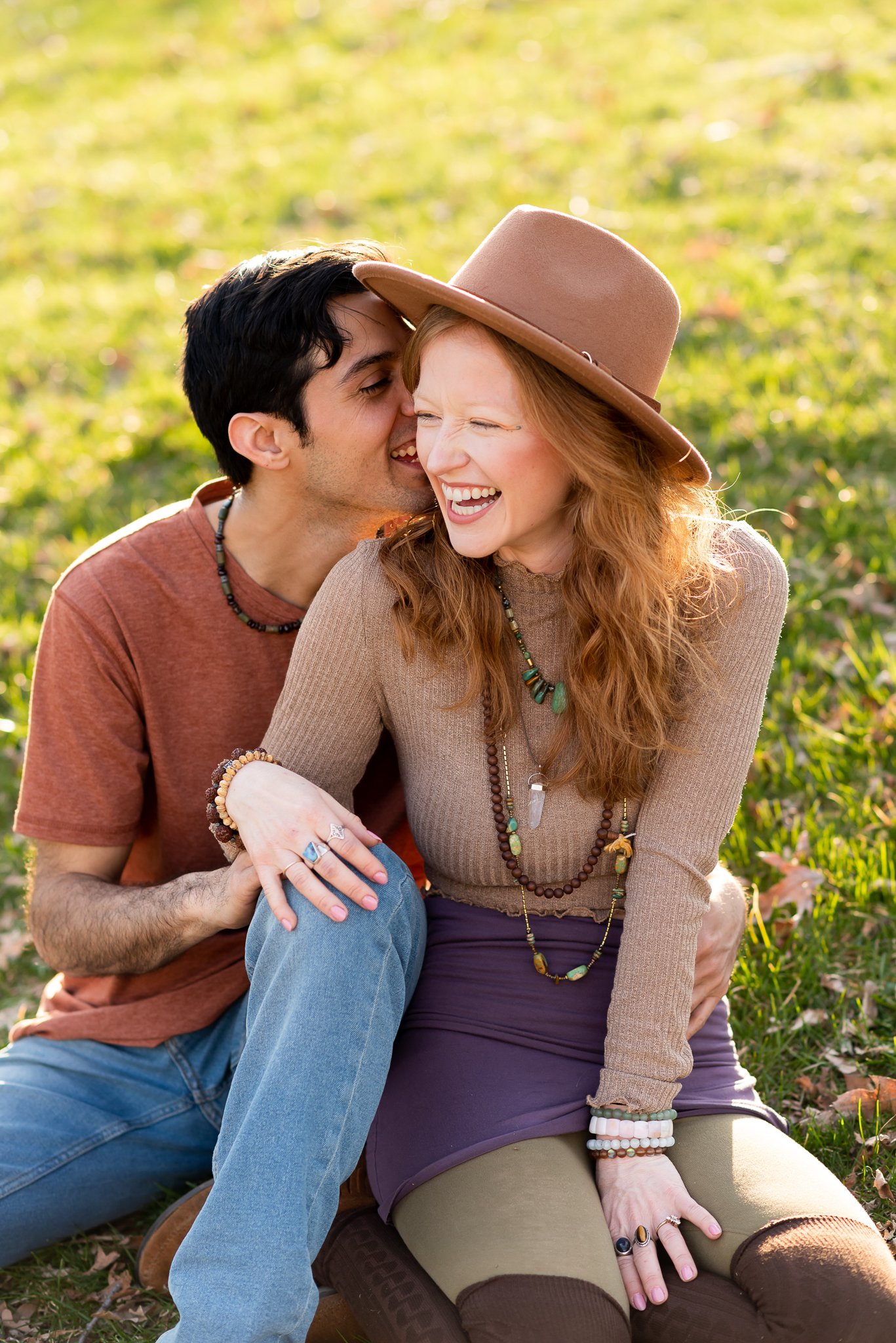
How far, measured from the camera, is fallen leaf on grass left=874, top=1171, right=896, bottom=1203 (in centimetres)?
297

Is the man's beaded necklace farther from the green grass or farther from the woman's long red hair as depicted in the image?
the green grass

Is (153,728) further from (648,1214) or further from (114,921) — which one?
Answer: (648,1214)

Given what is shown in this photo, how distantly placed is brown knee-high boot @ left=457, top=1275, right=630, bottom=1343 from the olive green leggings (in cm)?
2

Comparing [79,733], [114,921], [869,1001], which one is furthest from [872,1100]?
[79,733]

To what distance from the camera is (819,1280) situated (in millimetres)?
2363

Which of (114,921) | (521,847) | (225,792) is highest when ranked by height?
(225,792)

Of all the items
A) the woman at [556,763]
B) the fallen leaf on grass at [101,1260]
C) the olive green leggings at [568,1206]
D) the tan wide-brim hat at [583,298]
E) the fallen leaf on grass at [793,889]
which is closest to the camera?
the olive green leggings at [568,1206]

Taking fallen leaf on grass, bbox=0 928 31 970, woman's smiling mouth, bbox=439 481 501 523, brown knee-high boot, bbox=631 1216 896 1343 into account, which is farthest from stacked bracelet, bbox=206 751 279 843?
fallen leaf on grass, bbox=0 928 31 970

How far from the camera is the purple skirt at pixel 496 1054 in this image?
8.82 feet

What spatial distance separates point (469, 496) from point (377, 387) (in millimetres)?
736

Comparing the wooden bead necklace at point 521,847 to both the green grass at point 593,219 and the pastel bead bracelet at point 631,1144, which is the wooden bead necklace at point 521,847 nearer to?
the pastel bead bracelet at point 631,1144

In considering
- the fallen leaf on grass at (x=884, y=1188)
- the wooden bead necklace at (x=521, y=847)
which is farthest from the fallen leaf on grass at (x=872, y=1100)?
the wooden bead necklace at (x=521, y=847)

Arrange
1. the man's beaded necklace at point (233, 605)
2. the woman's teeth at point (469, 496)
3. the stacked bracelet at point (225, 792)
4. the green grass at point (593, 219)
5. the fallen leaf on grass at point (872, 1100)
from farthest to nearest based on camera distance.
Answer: the green grass at point (593, 219) → the man's beaded necklace at point (233, 605) → the fallen leaf on grass at point (872, 1100) → the stacked bracelet at point (225, 792) → the woman's teeth at point (469, 496)

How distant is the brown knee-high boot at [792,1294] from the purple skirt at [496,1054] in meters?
0.37
